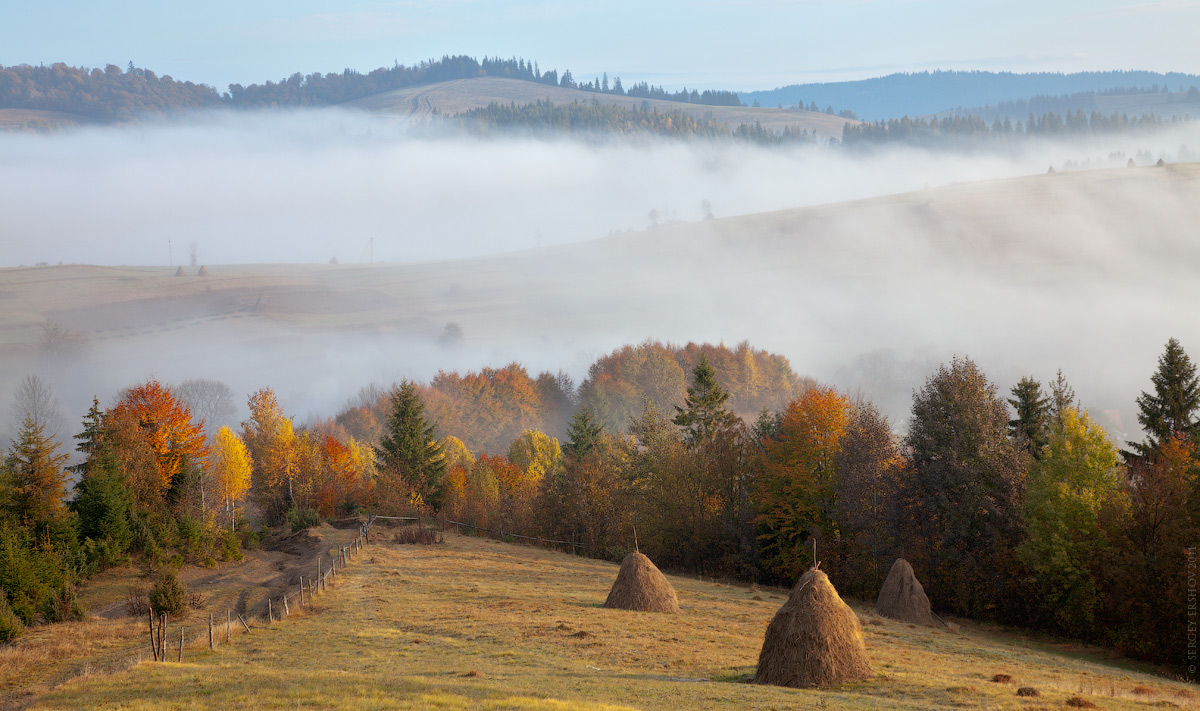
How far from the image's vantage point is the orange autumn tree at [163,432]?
54906 millimetres

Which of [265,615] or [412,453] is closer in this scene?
[265,615]

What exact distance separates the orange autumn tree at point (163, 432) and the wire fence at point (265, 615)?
564 inches

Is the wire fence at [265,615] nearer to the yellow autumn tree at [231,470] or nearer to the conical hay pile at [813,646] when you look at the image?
the conical hay pile at [813,646]

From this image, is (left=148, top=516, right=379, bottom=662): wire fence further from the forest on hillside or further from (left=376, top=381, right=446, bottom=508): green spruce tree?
(left=376, top=381, right=446, bottom=508): green spruce tree

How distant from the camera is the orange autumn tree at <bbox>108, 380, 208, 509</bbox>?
180 ft

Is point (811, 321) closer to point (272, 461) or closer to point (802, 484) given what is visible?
point (272, 461)

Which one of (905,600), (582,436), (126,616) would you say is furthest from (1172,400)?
(126,616)

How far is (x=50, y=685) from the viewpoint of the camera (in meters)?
24.6

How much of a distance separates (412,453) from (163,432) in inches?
898

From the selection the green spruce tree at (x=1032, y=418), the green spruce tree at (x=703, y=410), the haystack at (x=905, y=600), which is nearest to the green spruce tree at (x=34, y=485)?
the haystack at (x=905, y=600)

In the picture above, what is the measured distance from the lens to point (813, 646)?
23.2m

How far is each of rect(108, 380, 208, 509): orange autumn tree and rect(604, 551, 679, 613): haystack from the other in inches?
1366

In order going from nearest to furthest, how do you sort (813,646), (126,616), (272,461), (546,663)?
(813,646) < (546,663) < (126,616) < (272,461)

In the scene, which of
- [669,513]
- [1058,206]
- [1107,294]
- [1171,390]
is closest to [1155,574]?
[1171,390]
